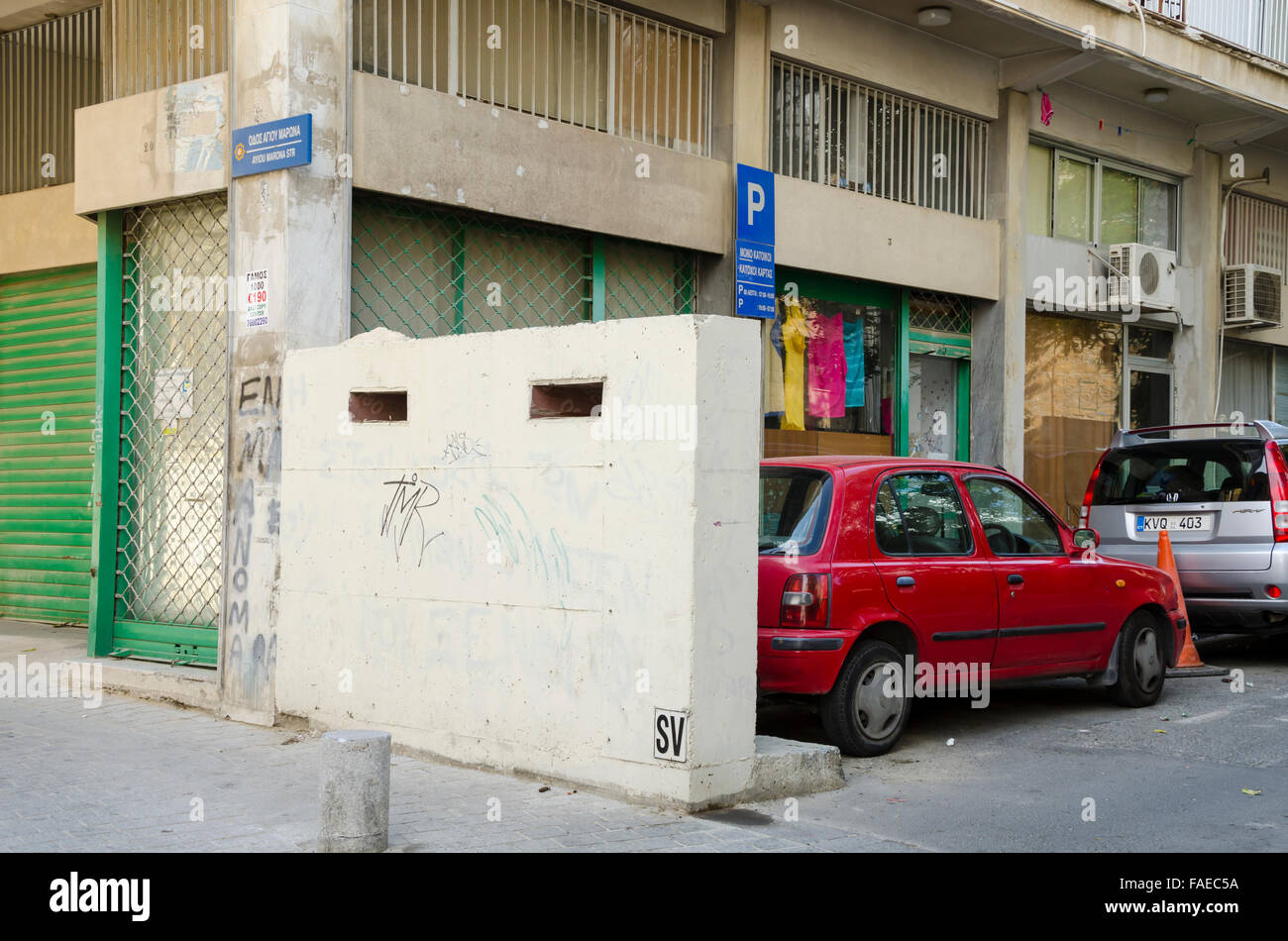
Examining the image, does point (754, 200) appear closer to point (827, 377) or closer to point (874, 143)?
point (827, 377)

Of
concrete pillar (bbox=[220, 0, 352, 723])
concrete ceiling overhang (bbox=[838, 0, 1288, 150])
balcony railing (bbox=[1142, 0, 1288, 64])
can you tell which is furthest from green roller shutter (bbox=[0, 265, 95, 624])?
balcony railing (bbox=[1142, 0, 1288, 64])

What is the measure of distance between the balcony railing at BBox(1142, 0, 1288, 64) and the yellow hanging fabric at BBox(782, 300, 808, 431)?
244 inches

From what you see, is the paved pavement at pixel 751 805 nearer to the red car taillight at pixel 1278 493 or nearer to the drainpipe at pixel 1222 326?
the red car taillight at pixel 1278 493

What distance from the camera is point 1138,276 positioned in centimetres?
1616

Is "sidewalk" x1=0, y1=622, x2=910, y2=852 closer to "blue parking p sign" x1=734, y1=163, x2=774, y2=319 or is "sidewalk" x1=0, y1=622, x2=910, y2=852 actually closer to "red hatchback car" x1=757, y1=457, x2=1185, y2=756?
"red hatchback car" x1=757, y1=457, x2=1185, y2=756

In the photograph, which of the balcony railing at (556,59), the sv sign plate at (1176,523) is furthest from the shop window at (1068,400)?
the balcony railing at (556,59)

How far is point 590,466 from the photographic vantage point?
653 cm

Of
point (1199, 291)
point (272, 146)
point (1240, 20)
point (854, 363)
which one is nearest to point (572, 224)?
point (272, 146)

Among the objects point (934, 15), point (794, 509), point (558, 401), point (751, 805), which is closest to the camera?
point (751, 805)

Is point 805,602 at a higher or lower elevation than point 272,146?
lower

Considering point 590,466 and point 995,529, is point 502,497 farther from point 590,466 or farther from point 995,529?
point 995,529

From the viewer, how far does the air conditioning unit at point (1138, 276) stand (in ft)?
52.9

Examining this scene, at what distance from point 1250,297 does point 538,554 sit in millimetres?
14471
